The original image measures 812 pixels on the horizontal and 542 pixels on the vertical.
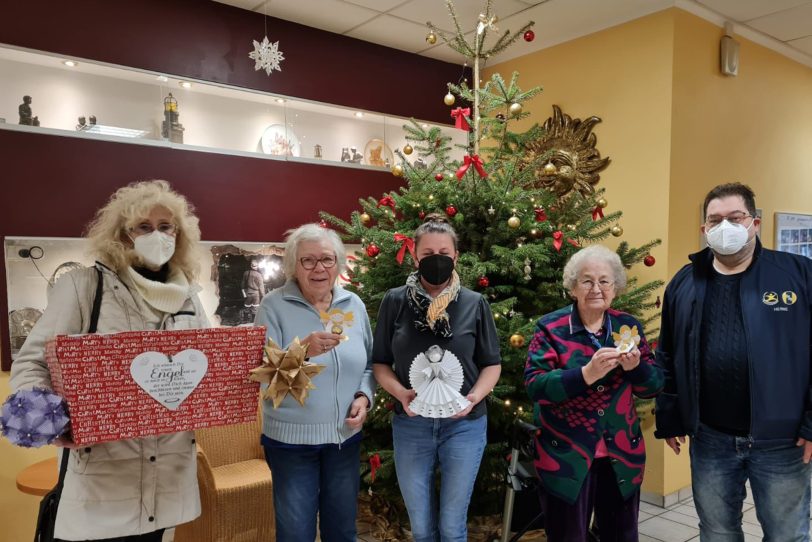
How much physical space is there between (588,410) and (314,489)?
40.4 inches

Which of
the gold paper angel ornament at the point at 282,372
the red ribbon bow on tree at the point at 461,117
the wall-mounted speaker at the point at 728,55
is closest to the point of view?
the gold paper angel ornament at the point at 282,372

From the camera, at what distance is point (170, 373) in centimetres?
166

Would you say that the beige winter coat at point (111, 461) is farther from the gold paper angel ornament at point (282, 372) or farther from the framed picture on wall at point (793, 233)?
the framed picture on wall at point (793, 233)

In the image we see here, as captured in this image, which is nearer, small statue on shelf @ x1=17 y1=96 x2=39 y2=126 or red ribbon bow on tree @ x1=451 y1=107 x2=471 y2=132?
red ribbon bow on tree @ x1=451 y1=107 x2=471 y2=132

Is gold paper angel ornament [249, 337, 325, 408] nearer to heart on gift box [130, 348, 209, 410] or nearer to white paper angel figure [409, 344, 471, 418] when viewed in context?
heart on gift box [130, 348, 209, 410]

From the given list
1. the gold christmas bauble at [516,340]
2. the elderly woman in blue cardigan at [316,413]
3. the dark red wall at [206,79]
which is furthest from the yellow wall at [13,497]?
the gold christmas bauble at [516,340]

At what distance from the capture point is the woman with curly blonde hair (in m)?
1.66

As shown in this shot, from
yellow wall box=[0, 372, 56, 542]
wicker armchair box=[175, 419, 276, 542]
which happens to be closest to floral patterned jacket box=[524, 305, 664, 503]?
wicker armchair box=[175, 419, 276, 542]

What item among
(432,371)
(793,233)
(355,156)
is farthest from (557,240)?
(793,233)

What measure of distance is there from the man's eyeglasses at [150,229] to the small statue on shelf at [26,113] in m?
2.31

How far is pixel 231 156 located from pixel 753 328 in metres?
3.50

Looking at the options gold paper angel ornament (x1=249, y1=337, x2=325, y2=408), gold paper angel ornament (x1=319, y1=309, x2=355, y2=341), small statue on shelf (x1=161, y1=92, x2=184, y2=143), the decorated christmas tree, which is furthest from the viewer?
small statue on shelf (x1=161, y1=92, x2=184, y2=143)

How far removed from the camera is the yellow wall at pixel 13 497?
3.43 metres

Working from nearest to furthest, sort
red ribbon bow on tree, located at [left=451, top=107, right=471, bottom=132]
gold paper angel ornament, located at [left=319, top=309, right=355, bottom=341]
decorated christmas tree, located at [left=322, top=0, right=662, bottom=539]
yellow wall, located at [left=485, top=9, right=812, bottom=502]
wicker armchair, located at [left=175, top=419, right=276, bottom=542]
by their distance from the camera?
1. gold paper angel ornament, located at [left=319, top=309, right=355, bottom=341]
2. decorated christmas tree, located at [left=322, top=0, right=662, bottom=539]
3. wicker armchair, located at [left=175, top=419, right=276, bottom=542]
4. red ribbon bow on tree, located at [left=451, top=107, right=471, bottom=132]
5. yellow wall, located at [left=485, top=9, right=812, bottom=502]
